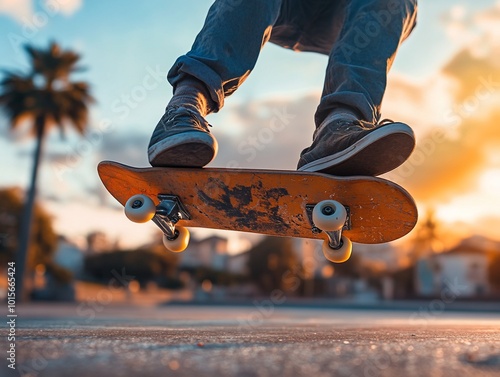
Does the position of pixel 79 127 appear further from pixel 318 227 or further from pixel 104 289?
pixel 318 227

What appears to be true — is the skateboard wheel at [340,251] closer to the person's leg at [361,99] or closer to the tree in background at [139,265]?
the person's leg at [361,99]

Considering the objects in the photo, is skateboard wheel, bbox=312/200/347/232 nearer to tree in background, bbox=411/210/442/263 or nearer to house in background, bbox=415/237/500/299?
house in background, bbox=415/237/500/299

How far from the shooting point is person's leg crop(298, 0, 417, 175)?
1.71 meters

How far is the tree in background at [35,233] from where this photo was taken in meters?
29.5

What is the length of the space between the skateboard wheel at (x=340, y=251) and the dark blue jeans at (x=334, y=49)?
47 cm

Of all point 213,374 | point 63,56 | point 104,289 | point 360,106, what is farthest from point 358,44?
point 104,289

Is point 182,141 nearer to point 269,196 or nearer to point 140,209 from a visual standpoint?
point 140,209

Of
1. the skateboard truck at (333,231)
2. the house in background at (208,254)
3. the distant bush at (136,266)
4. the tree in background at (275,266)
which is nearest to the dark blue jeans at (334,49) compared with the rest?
the skateboard truck at (333,231)

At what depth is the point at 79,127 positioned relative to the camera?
2356 centimetres

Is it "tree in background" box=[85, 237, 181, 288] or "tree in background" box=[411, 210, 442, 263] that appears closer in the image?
"tree in background" box=[85, 237, 181, 288]

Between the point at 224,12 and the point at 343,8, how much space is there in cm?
64

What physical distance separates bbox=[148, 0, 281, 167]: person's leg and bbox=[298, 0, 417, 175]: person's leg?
12.6 inches

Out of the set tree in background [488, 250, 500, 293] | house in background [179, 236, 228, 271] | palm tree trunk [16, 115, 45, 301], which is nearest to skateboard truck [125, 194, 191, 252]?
palm tree trunk [16, 115, 45, 301]

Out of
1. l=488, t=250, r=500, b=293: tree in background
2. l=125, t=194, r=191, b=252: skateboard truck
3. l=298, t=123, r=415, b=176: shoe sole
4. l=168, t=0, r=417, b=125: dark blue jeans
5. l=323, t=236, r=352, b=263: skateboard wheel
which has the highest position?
l=488, t=250, r=500, b=293: tree in background
